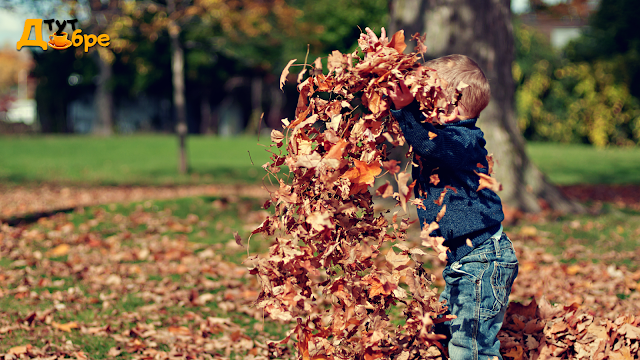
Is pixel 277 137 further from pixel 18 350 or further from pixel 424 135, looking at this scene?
pixel 18 350

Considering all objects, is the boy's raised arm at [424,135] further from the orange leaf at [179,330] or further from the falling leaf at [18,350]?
the falling leaf at [18,350]

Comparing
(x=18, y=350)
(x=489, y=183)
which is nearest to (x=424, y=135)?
(x=489, y=183)

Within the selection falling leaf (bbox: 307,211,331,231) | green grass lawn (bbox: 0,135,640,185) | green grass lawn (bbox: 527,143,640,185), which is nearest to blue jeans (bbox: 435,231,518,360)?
falling leaf (bbox: 307,211,331,231)

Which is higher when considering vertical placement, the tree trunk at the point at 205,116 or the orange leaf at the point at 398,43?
the orange leaf at the point at 398,43

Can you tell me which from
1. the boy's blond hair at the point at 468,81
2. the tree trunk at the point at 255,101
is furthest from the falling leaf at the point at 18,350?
the tree trunk at the point at 255,101

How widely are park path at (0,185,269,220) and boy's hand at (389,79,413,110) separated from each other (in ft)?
22.8

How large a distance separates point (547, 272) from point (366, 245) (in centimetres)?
328

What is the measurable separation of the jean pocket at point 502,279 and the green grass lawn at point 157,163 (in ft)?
28.2

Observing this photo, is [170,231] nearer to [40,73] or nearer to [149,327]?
[149,327]

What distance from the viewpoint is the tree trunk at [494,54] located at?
6848 mm

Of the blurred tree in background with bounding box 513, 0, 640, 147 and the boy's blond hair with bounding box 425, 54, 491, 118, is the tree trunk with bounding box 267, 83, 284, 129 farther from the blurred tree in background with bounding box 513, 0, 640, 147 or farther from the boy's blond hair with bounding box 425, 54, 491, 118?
the boy's blond hair with bounding box 425, 54, 491, 118

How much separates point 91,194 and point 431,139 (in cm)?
970

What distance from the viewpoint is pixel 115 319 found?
12.8ft

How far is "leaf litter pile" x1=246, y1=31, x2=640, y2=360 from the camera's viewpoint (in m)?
2.20
